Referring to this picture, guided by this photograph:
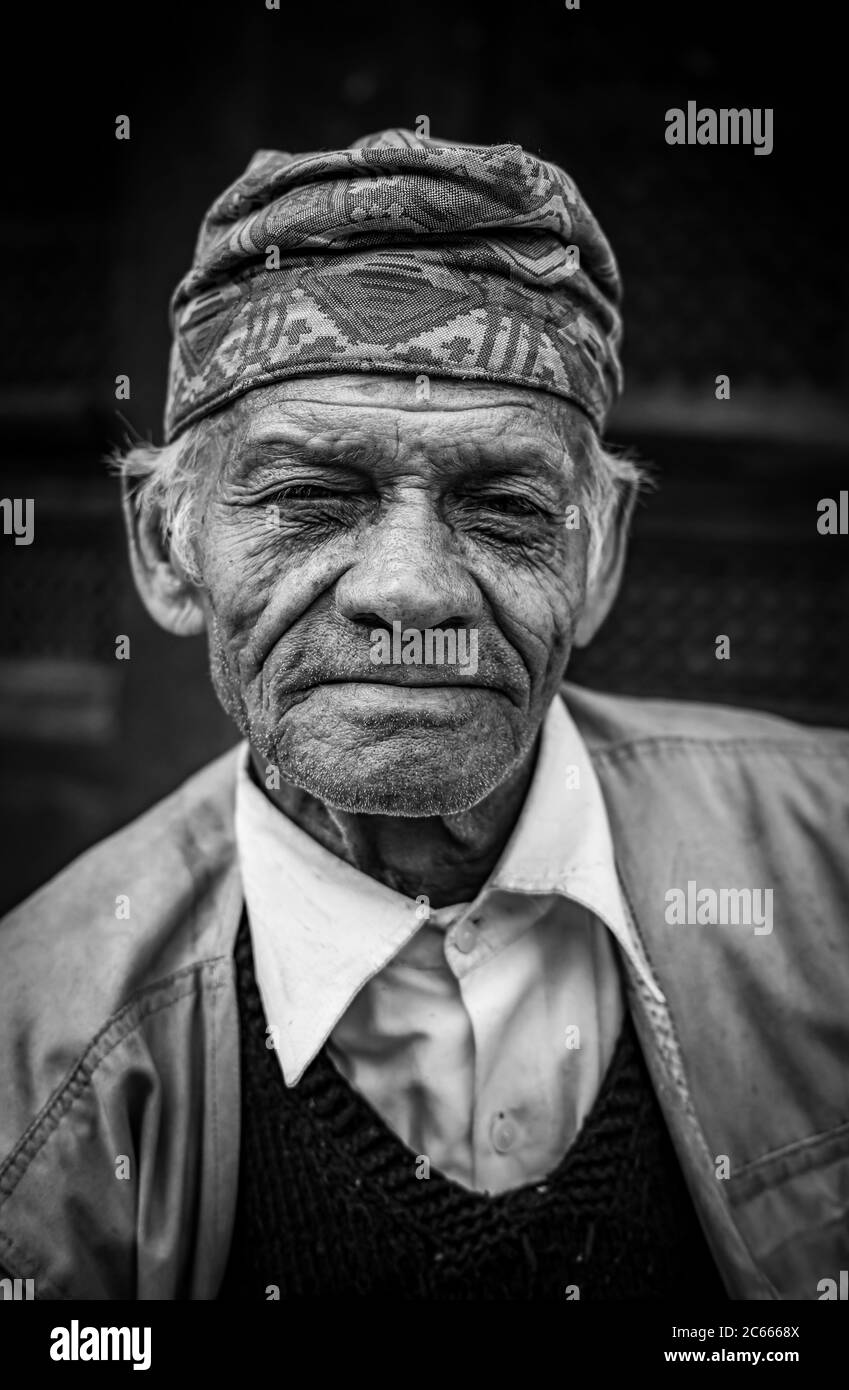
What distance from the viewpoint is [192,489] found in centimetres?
168

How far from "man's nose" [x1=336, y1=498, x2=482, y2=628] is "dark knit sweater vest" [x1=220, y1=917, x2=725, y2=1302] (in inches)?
24.5

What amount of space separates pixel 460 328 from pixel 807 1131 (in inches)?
48.8

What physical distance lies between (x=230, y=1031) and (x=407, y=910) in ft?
0.98

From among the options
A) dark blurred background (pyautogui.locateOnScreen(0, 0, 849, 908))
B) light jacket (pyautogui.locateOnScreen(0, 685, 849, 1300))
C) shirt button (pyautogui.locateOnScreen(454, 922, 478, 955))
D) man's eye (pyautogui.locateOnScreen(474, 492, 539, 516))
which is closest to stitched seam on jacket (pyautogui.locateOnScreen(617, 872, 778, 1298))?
light jacket (pyautogui.locateOnScreen(0, 685, 849, 1300))

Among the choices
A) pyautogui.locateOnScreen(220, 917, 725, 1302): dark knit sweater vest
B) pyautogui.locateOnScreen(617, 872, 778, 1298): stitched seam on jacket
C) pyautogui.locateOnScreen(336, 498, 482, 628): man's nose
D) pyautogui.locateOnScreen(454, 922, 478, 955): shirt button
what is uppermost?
pyautogui.locateOnScreen(336, 498, 482, 628): man's nose

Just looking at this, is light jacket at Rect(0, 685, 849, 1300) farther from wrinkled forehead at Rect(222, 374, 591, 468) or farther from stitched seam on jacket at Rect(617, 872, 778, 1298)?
wrinkled forehead at Rect(222, 374, 591, 468)

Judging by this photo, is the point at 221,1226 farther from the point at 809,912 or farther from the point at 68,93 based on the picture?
the point at 68,93

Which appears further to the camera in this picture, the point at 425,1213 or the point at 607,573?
the point at 607,573

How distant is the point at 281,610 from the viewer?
1515 millimetres

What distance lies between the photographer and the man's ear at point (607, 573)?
6.00 ft

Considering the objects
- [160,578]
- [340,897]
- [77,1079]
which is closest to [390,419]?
[160,578]

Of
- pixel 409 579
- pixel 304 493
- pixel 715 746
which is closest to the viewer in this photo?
pixel 409 579

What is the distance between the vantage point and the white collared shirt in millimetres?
1597

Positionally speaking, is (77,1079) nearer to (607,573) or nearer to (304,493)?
(304,493)
